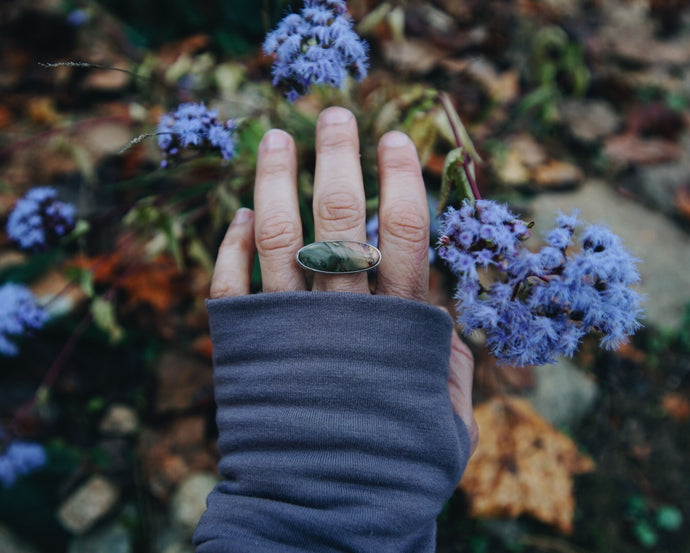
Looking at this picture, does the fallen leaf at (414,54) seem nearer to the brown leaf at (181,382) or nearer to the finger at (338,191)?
the finger at (338,191)

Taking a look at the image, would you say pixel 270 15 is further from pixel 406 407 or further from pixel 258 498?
pixel 258 498

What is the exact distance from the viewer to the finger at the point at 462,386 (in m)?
1.28

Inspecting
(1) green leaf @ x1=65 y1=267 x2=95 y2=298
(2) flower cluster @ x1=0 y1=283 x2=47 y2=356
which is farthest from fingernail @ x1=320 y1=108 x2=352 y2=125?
(2) flower cluster @ x1=0 y1=283 x2=47 y2=356

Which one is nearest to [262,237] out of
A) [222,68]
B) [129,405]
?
[222,68]

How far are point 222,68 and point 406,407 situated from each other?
5.19 feet

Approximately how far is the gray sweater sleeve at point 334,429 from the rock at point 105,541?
3.77 ft

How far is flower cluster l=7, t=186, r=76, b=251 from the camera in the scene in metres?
1.57

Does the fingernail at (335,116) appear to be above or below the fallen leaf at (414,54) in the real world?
above

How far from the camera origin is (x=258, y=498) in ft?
3.40

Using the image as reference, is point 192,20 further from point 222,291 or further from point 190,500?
point 190,500

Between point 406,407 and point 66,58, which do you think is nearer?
point 406,407

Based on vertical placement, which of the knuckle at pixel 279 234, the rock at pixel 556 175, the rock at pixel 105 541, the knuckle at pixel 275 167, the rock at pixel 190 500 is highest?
the knuckle at pixel 275 167

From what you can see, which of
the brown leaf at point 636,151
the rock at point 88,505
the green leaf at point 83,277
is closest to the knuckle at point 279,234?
the green leaf at point 83,277

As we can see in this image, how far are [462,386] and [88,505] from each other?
166 centimetres
